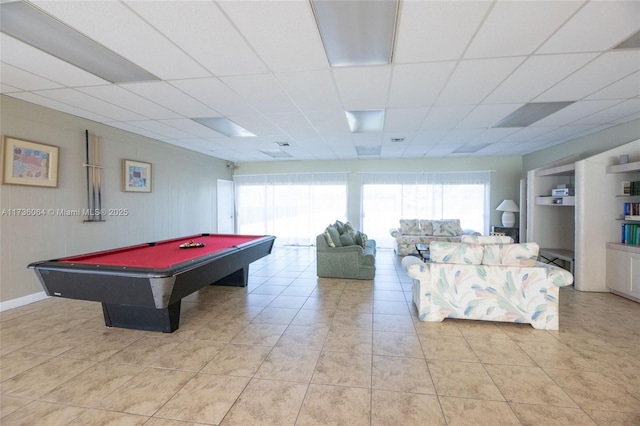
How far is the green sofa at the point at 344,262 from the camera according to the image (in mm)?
4688

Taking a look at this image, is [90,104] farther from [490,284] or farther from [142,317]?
[490,284]

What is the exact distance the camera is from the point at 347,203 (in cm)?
816

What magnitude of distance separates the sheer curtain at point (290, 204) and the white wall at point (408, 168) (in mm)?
194

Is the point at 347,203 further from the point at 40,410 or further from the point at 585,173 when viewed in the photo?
the point at 40,410

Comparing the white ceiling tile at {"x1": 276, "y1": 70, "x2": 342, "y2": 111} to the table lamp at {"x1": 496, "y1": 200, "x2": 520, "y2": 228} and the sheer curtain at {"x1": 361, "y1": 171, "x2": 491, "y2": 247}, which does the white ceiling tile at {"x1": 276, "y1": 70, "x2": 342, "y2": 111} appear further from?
the table lamp at {"x1": 496, "y1": 200, "x2": 520, "y2": 228}

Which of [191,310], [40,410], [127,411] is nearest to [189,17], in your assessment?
[127,411]

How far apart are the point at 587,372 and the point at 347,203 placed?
6341mm

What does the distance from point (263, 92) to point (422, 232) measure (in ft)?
18.0

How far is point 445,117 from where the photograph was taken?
404 centimetres

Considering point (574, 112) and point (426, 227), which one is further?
point (426, 227)

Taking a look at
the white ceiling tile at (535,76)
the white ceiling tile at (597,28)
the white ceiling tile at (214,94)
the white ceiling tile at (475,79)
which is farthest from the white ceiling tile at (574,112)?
the white ceiling tile at (214,94)

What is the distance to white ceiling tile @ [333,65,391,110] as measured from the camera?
2.66 metres

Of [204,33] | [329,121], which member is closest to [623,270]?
[329,121]

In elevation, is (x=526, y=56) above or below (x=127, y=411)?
above
